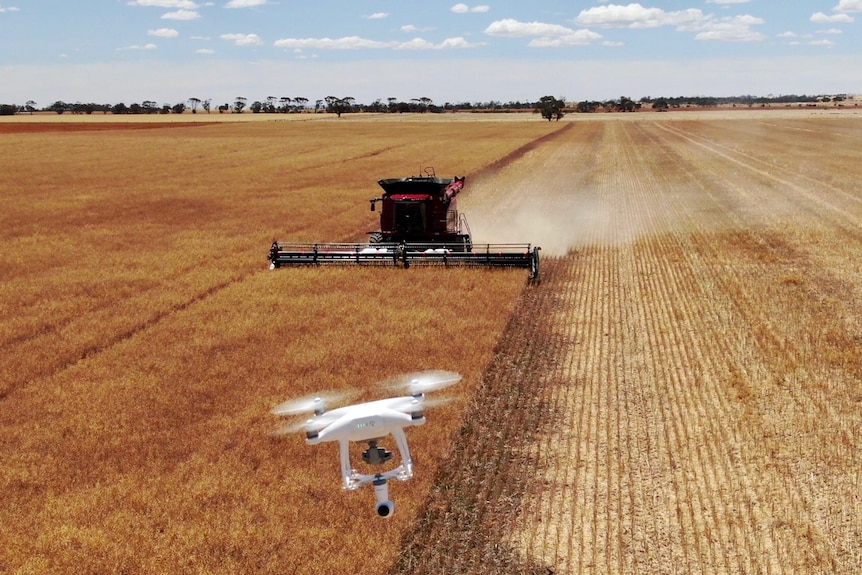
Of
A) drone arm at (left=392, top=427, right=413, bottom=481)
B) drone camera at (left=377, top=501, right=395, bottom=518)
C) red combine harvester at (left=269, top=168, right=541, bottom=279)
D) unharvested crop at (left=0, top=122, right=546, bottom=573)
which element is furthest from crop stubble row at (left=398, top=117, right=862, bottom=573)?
drone arm at (left=392, top=427, right=413, bottom=481)

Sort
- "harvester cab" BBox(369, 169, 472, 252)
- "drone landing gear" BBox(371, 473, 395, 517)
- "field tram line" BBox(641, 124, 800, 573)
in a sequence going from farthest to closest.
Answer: "harvester cab" BBox(369, 169, 472, 252) → "field tram line" BBox(641, 124, 800, 573) → "drone landing gear" BBox(371, 473, 395, 517)

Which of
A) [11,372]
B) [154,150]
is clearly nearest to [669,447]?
[11,372]

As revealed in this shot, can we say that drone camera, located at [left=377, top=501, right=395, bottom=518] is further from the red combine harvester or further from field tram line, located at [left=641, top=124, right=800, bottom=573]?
the red combine harvester

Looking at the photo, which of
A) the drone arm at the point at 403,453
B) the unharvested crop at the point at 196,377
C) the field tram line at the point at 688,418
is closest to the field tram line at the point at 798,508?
the field tram line at the point at 688,418

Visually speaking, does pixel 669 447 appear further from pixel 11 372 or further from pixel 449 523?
pixel 11 372

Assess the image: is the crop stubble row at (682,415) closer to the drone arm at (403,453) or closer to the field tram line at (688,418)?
the field tram line at (688,418)

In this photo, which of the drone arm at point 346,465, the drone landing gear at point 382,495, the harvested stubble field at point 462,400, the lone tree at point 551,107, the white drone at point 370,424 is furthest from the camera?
the lone tree at point 551,107

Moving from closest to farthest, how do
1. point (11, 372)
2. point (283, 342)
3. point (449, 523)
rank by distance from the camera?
1. point (449, 523)
2. point (11, 372)
3. point (283, 342)
